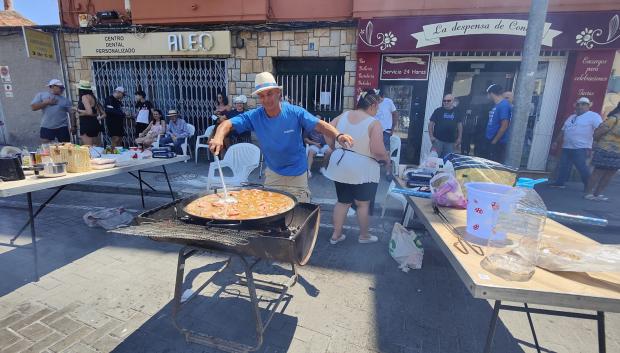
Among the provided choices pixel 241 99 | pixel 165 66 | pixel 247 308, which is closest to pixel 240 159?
pixel 241 99

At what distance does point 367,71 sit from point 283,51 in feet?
6.95

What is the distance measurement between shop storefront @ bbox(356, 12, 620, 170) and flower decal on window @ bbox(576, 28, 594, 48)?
0.02 meters

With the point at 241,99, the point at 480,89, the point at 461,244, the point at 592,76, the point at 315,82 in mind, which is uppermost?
the point at 592,76

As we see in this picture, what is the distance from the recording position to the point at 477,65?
21.6 feet

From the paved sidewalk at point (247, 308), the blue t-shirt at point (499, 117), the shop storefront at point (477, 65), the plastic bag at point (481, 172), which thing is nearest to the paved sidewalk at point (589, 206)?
the shop storefront at point (477, 65)

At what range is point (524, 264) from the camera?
4.60 feet

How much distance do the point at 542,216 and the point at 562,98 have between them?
657 centimetres

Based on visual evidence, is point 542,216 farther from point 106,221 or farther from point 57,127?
point 57,127

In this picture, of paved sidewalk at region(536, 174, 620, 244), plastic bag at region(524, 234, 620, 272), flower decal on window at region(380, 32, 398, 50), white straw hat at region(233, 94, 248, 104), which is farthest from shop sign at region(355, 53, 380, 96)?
plastic bag at region(524, 234, 620, 272)

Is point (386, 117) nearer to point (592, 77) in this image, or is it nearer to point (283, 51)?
point (283, 51)

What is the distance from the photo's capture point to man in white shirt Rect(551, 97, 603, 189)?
552 cm

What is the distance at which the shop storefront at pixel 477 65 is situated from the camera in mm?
5934

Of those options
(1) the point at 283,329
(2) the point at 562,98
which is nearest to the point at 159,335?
(1) the point at 283,329

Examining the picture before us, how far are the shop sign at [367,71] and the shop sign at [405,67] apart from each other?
178mm
